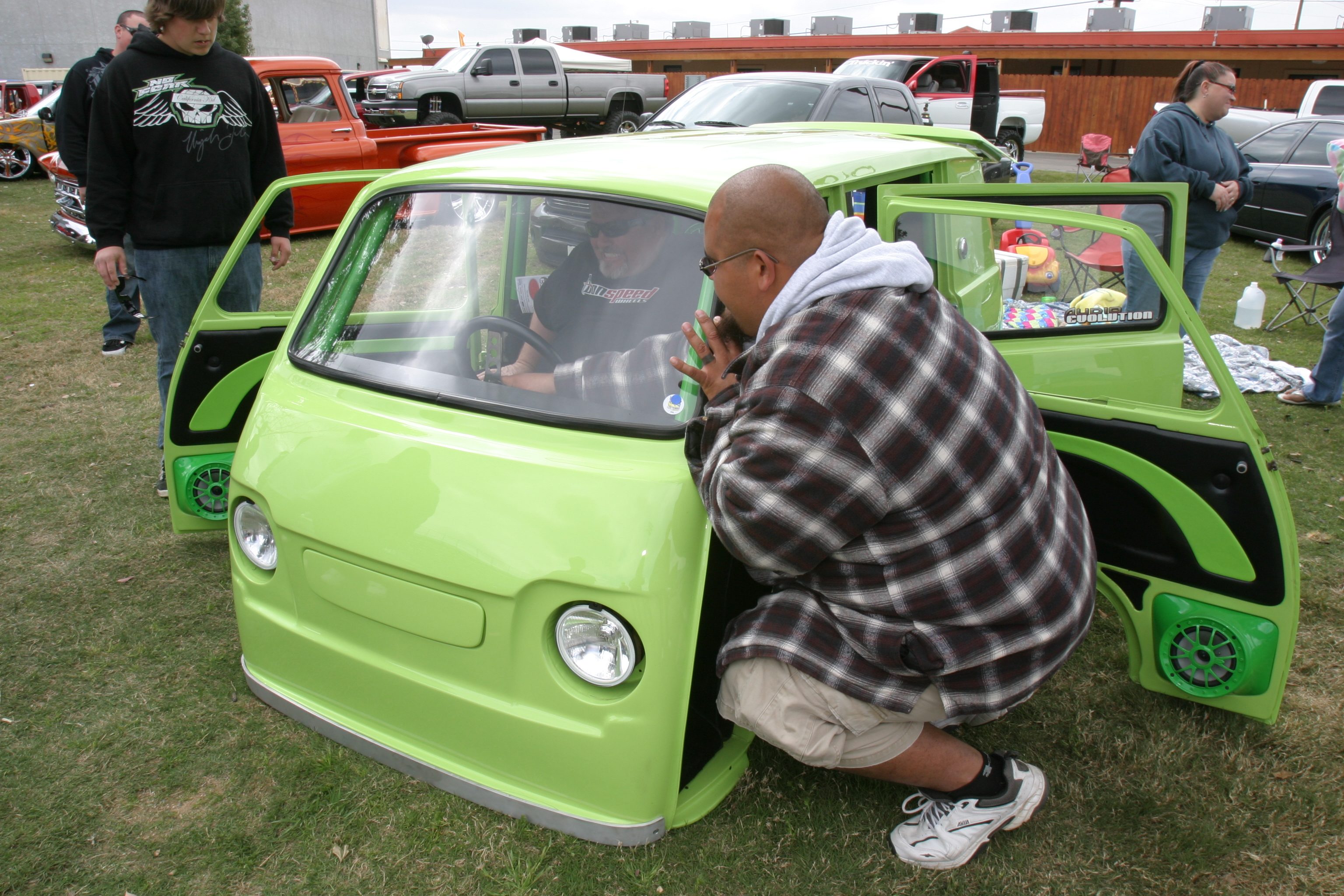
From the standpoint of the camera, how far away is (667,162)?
2.63 meters

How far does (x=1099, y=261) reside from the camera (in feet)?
13.2

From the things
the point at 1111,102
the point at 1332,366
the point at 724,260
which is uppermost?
the point at 1111,102

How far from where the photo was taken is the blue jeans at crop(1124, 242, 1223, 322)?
3.02m

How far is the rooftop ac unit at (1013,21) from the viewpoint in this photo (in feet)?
118

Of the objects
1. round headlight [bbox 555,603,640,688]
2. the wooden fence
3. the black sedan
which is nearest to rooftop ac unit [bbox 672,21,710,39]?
the wooden fence

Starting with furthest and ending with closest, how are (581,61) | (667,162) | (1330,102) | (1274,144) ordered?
1. (581,61)
2. (1330,102)
3. (1274,144)
4. (667,162)

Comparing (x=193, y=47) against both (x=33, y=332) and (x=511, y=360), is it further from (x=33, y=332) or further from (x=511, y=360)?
(x=33, y=332)

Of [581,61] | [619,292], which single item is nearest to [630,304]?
[619,292]


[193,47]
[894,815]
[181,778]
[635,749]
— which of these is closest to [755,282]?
[635,749]

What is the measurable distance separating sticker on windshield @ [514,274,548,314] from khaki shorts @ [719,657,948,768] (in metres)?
1.21

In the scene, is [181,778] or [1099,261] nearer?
[181,778]

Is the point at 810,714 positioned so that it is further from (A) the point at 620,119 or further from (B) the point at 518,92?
(A) the point at 620,119

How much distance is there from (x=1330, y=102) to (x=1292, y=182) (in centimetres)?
736

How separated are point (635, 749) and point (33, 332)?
6.93m
